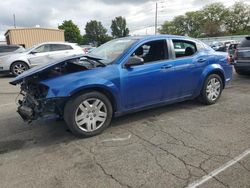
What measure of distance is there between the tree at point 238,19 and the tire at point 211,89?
72889 mm

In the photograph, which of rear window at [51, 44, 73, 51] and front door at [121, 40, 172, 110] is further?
rear window at [51, 44, 73, 51]

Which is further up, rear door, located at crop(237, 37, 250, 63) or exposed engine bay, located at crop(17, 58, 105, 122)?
rear door, located at crop(237, 37, 250, 63)

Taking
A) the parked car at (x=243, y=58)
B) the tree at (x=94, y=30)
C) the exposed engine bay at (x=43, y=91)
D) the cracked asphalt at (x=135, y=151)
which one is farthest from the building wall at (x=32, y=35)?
the tree at (x=94, y=30)

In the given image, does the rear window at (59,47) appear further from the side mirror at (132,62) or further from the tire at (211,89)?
the side mirror at (132,62)

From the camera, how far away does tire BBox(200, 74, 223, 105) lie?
569 centimetres

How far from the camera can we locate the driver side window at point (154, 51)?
5.07m

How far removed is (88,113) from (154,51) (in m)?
1.91

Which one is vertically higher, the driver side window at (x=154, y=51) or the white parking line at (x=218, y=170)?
the driver side window at (x=154, y=51)

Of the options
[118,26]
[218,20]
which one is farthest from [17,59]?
[118,26]

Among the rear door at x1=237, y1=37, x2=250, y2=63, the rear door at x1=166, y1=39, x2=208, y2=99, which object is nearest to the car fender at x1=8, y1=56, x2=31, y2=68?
the rear door at x1=166, y1=39, x2=208, y2=99

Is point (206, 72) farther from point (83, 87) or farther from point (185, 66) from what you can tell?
point (83, 87)

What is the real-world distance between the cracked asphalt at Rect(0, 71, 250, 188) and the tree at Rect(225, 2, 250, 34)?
7455 centimetres

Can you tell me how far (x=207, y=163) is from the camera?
3.29 metres

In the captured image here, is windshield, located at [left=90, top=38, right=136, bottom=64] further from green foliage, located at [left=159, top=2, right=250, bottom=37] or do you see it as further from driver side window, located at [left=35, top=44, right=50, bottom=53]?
green foliage, located at [left=159, top=2, right=250, bottom=37]
